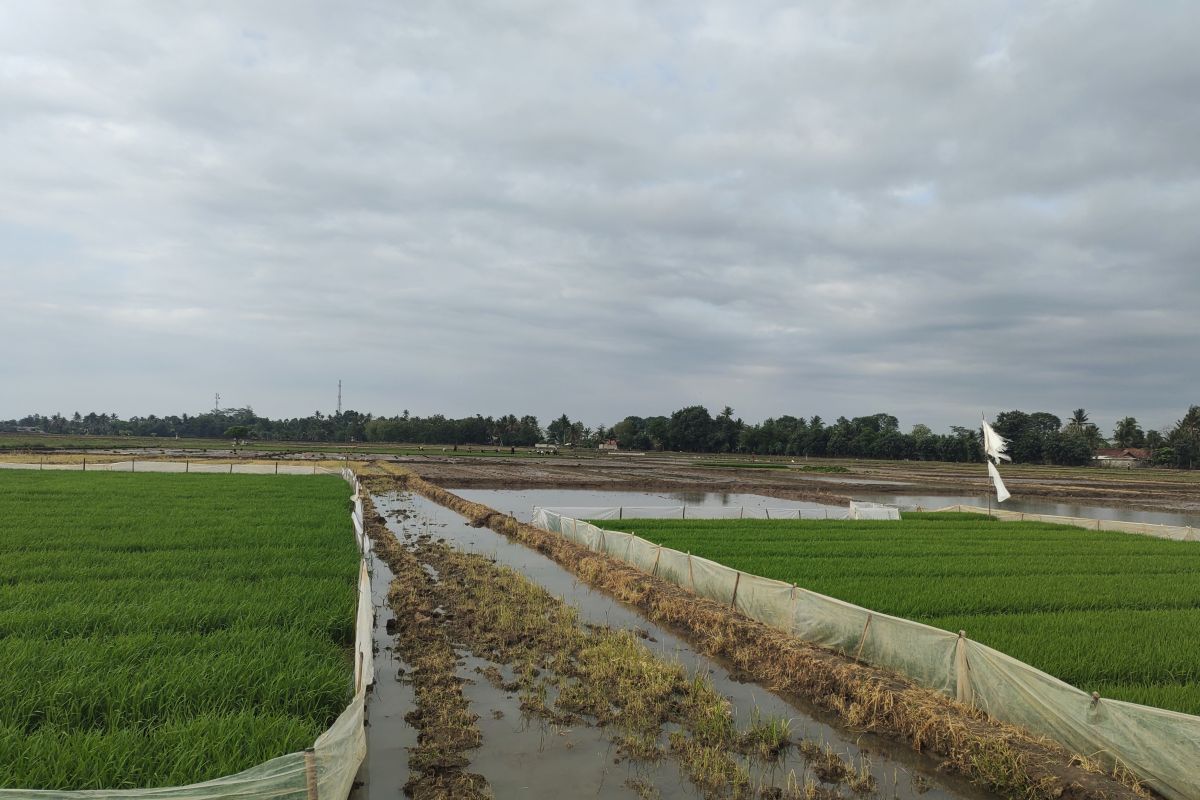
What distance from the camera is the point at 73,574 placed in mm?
8891

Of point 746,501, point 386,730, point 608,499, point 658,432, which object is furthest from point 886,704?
point 658,432

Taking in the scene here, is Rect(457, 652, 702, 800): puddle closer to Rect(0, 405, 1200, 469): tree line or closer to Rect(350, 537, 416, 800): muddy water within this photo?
Rect(350, 537, 416, 800): muddy water

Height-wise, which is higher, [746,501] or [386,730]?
[386,730]

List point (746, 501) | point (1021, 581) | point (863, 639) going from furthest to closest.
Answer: point (746, 501)
point (1021, 581)
point (863, 639)

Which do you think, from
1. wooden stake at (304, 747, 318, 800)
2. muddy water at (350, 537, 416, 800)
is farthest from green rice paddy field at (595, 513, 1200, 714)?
wooden stake at (304, 747, 318, 800)

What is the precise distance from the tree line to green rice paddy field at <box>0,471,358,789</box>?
251ft

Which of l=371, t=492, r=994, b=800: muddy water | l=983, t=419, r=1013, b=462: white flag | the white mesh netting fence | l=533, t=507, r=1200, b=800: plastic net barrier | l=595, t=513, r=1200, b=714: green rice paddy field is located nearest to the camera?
l=533, t=507, r=1200, b=800: plastic net barrier

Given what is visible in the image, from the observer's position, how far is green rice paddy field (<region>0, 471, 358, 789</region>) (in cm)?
410

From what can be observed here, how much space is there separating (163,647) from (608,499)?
24.5 m

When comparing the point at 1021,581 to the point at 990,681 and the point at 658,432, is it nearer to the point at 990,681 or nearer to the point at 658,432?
the point at 990,681

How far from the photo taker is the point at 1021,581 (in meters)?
11.1

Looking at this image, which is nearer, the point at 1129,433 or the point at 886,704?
the point at 886,704

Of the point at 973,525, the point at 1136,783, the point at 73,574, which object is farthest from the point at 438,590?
the point at 973,525

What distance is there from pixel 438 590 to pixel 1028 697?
7.86 meters
